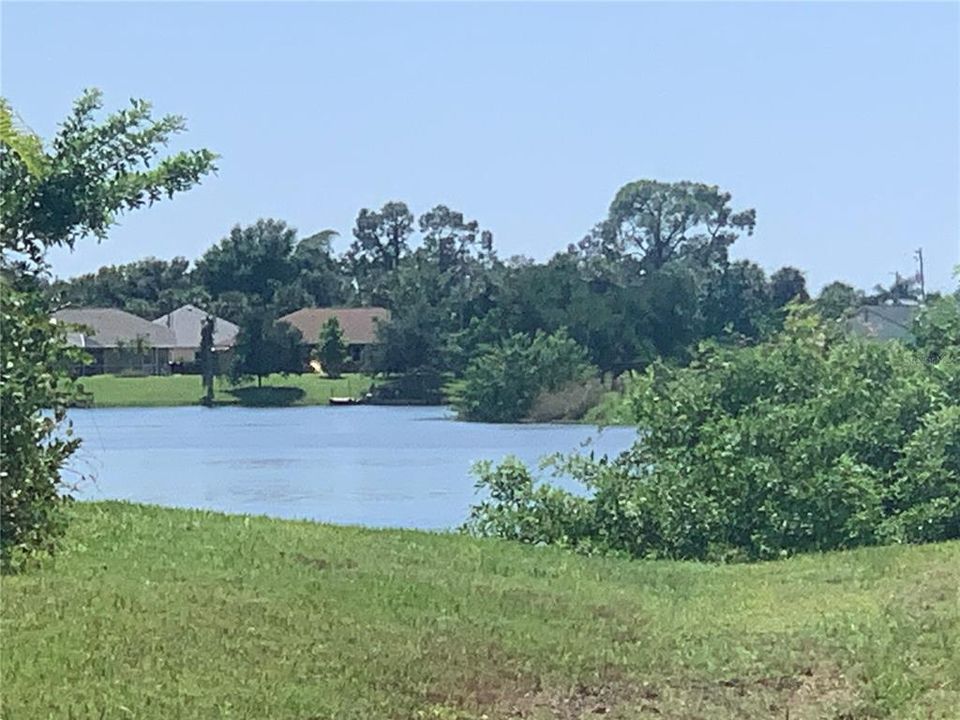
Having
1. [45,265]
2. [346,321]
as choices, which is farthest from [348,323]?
[45,265]

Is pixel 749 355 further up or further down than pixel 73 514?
further up

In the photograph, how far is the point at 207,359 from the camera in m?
26.0

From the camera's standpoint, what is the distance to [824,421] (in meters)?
15.0

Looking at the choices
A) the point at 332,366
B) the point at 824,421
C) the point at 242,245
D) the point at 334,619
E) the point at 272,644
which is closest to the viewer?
the point at 272,644

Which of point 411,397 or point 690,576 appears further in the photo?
point 411,397

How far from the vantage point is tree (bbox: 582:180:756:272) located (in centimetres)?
2142

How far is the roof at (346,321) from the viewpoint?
79.3 ft

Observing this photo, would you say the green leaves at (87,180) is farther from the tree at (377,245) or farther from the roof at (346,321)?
the tree at (377,245)

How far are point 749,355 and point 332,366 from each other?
9.51 meters

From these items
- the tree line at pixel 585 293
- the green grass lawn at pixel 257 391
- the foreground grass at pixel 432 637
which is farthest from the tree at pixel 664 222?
the foreground grass at pixel 432 637

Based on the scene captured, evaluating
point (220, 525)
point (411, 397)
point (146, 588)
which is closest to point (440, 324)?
point (411, 397)

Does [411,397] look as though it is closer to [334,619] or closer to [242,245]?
[242,245]

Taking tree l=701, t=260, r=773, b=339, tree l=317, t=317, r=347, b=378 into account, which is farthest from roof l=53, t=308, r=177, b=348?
tree l=701, t=260, r=773, b=339

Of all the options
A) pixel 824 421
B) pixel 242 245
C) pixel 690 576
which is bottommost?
pixel 690 576
